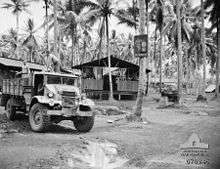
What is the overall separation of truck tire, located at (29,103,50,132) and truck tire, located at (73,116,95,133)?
1.46 m

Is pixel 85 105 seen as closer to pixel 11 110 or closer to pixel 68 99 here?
pixel 68 99

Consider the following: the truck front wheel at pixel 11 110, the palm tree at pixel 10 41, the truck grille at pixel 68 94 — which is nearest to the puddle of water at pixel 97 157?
the truck grille at pixel 68 94

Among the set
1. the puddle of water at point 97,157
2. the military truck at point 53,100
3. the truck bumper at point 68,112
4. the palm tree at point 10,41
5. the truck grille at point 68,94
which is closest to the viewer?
the puddle of water at point 97,157

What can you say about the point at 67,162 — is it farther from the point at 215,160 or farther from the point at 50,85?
the point at 50,85

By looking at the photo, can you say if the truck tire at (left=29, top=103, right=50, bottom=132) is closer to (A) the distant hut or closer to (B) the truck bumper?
(B) the truck bumper

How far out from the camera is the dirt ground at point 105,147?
25.7 feet

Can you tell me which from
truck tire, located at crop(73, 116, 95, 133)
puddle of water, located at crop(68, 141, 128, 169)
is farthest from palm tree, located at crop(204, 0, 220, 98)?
puddle of water, located at crop(68, 141, 128, 169)

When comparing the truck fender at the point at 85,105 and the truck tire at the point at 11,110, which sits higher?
the truck fender at the point at 85,105

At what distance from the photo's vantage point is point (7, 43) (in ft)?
207

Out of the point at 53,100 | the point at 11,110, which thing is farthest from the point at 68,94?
the point at 11,110

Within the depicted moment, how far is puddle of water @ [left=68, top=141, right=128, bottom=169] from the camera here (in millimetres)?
7975

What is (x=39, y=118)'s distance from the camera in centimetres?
1192

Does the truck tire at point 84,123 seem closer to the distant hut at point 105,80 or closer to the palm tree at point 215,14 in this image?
the distant hut at point 105,80

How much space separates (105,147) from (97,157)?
91 cm
